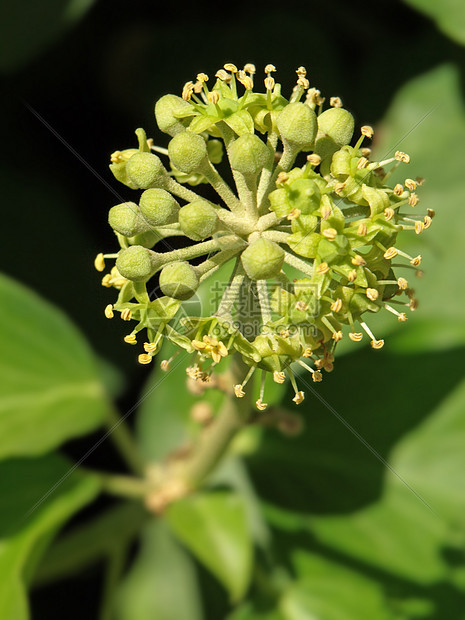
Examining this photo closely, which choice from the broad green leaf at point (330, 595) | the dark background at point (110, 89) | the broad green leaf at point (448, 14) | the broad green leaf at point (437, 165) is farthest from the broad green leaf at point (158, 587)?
the broad green leaf at point (448, 14)

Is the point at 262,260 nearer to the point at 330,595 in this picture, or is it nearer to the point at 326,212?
the point at 326,212

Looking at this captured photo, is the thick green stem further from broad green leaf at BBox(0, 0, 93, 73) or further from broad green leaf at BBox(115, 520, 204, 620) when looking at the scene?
broad green leaf at BBox(0, 0, 93, 73)

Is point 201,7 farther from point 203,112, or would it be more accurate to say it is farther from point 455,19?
point 203,112

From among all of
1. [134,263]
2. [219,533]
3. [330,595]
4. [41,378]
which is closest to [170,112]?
[134,263]

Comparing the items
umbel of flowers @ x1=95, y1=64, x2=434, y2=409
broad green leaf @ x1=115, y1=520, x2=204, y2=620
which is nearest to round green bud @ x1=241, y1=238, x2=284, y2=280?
umbel of flowers @ x1=95, y1=64, x2=434, y2=409

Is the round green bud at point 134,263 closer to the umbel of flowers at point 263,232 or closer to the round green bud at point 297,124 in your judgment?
the umbel of flowers at point 263,232

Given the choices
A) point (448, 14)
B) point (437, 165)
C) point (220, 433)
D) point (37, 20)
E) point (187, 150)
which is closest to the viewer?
point (187, 150)
